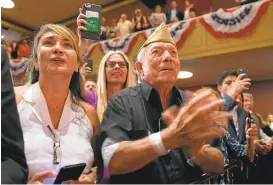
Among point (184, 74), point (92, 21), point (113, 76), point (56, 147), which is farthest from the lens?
point (184, 74)

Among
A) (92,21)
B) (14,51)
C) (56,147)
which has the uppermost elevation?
(14,51)

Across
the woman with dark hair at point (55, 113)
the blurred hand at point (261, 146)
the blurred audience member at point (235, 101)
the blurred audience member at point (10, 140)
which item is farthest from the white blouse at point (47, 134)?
the blurred hand at point (261, 146)

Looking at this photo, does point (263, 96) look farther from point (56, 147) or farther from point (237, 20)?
point (56, 147)

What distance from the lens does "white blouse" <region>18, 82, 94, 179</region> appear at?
1324mm

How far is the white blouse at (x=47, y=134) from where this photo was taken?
1324 mm

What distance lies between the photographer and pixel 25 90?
4.99 ft

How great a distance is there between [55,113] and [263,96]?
7.95 m

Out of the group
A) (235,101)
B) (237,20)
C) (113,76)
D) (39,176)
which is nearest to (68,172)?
(39,176)

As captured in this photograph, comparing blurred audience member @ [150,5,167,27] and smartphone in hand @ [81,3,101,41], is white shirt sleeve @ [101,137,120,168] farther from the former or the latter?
blurred audience member @ [150,5,167,27]

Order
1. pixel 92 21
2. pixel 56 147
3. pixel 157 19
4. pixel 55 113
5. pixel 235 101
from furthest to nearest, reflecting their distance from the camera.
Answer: pixel 157 19
pixel 235 101
pixel 92 21
pixel 55 113
pixel 56 147

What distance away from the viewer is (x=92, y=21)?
1.78 meters

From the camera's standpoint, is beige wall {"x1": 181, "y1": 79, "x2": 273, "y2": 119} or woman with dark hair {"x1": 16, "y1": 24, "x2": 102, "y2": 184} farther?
beige wall {"x1": 181, "y1": 79, "x2": 273, "y2": 119}

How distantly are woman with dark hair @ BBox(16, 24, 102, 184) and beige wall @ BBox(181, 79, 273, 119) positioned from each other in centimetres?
727

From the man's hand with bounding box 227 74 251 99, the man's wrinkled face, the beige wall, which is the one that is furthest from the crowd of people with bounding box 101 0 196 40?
the man's wrinkled face
